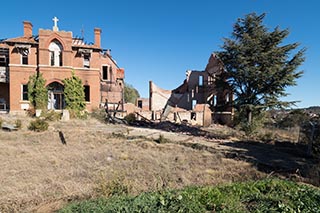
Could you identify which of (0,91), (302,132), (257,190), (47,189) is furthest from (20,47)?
(302,132)

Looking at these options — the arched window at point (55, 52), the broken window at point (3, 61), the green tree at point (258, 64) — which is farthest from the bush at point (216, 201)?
the broken window at point (3, 61)

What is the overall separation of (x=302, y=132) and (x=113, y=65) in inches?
1033

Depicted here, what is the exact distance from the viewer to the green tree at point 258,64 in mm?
16344

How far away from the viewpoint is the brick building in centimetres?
1936

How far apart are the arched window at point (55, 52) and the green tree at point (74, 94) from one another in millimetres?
2176

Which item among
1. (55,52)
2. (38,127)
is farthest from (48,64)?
(38,127)

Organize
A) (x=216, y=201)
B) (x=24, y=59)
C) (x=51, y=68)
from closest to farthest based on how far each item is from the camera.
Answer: (x=216, y=201) → (x=51, y=68) → (x=24, y=59)

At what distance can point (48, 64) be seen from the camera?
64.9 feet

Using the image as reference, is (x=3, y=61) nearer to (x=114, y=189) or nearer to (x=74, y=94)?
(x=74, y=94)

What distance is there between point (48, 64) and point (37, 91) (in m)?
2.95

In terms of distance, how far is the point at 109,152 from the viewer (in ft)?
29.5

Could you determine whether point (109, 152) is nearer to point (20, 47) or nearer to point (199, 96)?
point (20, 47)

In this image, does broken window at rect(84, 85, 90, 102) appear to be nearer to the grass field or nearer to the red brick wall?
the red brick wall

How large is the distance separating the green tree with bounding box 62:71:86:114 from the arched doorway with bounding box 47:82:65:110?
106cm
